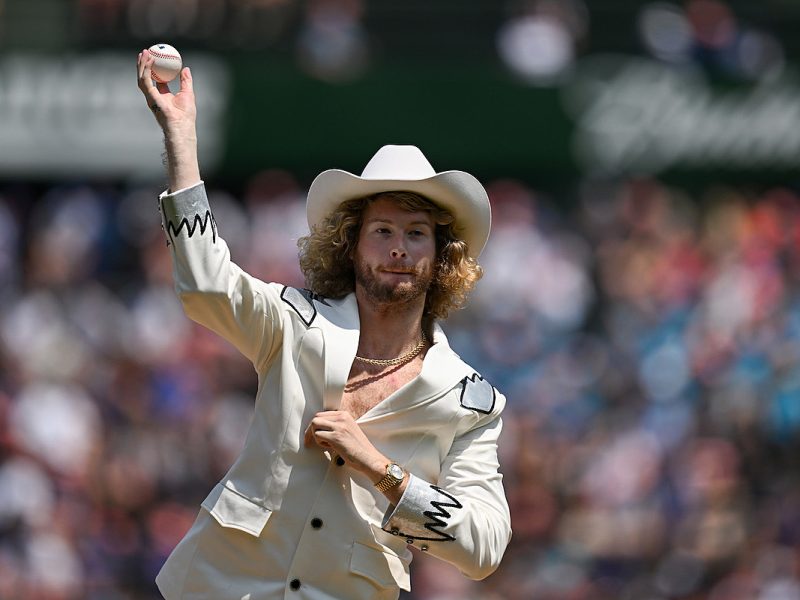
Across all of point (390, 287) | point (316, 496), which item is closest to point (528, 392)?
point (390, 287)

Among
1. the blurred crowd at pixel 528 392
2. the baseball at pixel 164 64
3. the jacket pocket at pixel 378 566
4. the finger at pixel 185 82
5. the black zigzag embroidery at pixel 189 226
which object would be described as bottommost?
the blurred crowd at pixel 528 392

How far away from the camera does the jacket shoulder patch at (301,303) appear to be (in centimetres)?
476

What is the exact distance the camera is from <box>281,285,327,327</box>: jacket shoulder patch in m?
4.76

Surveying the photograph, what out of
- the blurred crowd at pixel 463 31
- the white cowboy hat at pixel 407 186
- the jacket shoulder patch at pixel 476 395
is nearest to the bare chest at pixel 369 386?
the jacket shoulder patch at pixel 476 395

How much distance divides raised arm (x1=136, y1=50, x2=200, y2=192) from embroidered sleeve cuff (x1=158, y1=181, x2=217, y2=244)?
34mm

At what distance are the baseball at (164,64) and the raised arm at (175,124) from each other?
0.01m

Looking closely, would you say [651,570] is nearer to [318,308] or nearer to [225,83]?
[225,83]

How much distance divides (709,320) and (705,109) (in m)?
3.02

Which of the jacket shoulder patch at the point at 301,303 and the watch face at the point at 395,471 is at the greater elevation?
the jacket shoulder patch at the point at 301,303

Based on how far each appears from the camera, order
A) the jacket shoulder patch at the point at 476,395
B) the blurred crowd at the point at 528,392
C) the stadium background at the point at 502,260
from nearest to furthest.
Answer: the jacket shoulder patch at the point at 476,395 → the blurred crowd at the point at 528,392 → the stadium background at the point at 502,260

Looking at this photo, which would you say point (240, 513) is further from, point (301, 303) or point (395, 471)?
point (301, 303)

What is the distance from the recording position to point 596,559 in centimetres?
1172

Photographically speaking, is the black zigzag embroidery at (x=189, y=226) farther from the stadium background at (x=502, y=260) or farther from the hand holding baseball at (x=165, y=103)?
the stadium background at (x=502, y=260)

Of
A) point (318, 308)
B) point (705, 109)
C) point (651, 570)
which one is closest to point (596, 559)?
point (651, 570)
